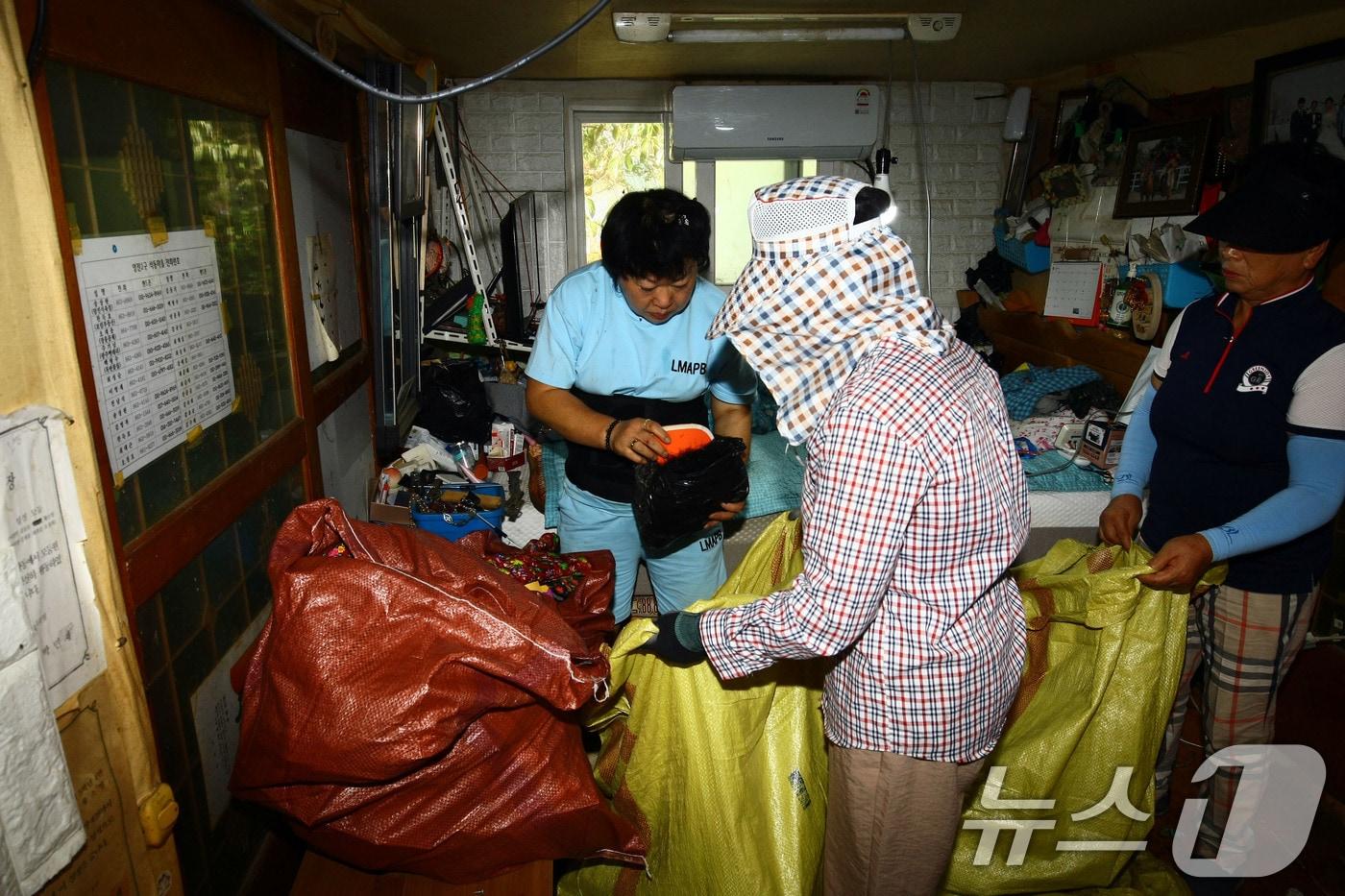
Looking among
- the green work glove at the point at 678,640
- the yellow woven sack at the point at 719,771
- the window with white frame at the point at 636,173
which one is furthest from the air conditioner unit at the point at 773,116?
the green work glove at the point at 678,640

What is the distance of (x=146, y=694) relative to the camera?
1389 millimetres

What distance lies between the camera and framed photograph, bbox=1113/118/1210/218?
302 centimetres

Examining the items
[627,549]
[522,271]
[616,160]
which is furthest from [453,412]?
[616,160]

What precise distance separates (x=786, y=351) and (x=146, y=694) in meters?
1.21

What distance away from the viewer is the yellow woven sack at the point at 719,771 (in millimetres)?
1561

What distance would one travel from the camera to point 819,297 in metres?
1.15

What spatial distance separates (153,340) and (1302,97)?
10.5ft

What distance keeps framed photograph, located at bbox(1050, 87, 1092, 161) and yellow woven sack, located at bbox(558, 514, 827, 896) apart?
321 centimetres

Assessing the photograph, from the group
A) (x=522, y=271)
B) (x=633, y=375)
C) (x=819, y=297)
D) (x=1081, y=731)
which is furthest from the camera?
(x=522, y=271)

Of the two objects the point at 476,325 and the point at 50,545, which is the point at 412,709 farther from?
the point at 476,325

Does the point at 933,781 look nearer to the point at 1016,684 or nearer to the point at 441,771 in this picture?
the point at 1016,684

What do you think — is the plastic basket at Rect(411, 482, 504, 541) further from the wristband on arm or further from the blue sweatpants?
the wristband on arm

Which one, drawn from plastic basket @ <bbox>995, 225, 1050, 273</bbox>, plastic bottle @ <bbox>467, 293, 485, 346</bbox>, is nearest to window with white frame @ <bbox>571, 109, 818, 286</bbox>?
plastic bottle @ <bbox>467, 293, 485, 346</bbox>

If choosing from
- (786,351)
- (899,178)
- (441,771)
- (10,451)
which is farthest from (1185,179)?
(10,451)
